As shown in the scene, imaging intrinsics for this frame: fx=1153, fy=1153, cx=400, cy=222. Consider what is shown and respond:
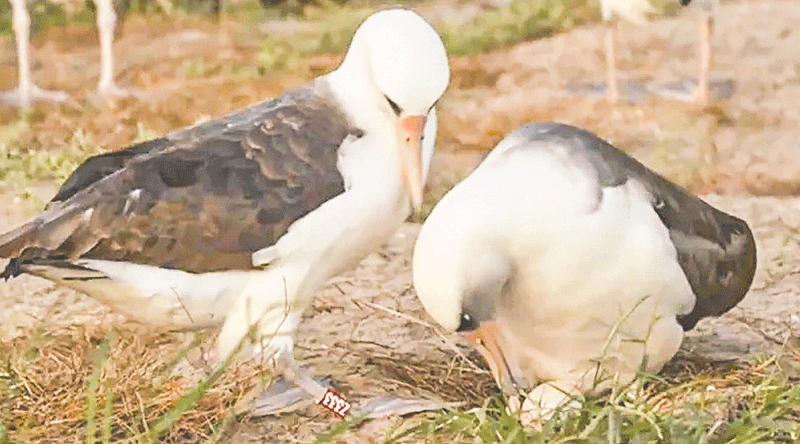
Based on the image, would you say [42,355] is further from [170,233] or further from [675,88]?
[675,88]

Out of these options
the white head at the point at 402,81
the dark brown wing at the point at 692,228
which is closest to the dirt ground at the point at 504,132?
the dark brown wing at the point at 692,228

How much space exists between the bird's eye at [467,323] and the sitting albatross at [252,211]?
258mm

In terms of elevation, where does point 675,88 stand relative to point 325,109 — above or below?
below

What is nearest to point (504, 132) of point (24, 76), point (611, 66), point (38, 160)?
point (611, 66)

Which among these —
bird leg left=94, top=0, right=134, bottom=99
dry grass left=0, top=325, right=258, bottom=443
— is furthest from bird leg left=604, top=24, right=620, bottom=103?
dry grass left=0, top=325, right=258, bottom=443

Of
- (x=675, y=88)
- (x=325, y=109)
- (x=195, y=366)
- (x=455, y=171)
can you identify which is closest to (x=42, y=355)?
(x=195, y=366)

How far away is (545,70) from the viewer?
13.3ft

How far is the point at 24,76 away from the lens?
3.95 m

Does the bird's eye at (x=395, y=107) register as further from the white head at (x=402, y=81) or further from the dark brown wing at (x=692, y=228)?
the dark brown wing at (x=692, y=228)

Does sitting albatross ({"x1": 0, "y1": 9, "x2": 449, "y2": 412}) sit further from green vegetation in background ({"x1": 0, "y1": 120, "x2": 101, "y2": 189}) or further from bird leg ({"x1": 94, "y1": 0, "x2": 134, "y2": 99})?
bird leg ({"x1": 94, "y1": 0, "x2": 134, "y2": 99})

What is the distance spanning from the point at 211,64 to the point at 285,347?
2.39 meters

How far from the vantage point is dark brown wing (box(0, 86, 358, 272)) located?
1.82 meters

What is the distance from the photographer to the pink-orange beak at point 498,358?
1755 mm

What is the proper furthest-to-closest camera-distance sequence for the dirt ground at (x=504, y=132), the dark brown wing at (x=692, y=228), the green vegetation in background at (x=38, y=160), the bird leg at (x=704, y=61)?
the bird leg at (x=704, y=61)
the green vegetation in background at (x=38, y=160)
the dirt ground at (x=504, y=132)
the dark brown wing at (x=692, y=228)
